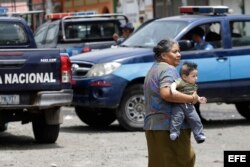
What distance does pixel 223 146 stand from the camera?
36.9 ft

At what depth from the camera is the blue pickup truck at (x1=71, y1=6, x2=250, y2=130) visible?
1274 centimetres

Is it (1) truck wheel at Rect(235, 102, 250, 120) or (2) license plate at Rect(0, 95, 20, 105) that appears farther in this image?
(1) truck wheel at Rect(235, 102, 250, 120)

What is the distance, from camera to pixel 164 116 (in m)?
7.12

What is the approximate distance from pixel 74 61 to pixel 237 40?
2.80 m

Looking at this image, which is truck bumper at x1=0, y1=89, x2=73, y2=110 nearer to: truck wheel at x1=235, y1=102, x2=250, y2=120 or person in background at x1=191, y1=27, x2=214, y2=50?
person in background at x1=191, y1=27, x2=214, y2=50

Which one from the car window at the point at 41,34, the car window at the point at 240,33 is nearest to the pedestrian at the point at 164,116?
the car window at the point at 240,33

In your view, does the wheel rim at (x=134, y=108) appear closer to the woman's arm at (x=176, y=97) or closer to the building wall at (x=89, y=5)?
the woman's arm at (x=176, y=97)

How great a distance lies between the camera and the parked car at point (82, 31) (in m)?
20.1

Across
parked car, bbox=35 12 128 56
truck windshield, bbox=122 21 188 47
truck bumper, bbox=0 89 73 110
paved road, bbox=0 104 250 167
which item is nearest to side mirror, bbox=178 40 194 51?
truck windshield, bbox=122 21 188 47

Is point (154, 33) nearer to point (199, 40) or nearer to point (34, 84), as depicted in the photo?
point (199, 40)

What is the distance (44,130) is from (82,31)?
29.9 feet

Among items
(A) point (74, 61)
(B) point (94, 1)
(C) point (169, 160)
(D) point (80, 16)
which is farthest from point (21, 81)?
(B) point (94, 1)

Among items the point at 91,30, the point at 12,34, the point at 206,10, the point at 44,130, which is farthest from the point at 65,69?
the point at 91,30

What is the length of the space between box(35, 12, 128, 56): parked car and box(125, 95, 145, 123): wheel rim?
6749mm
